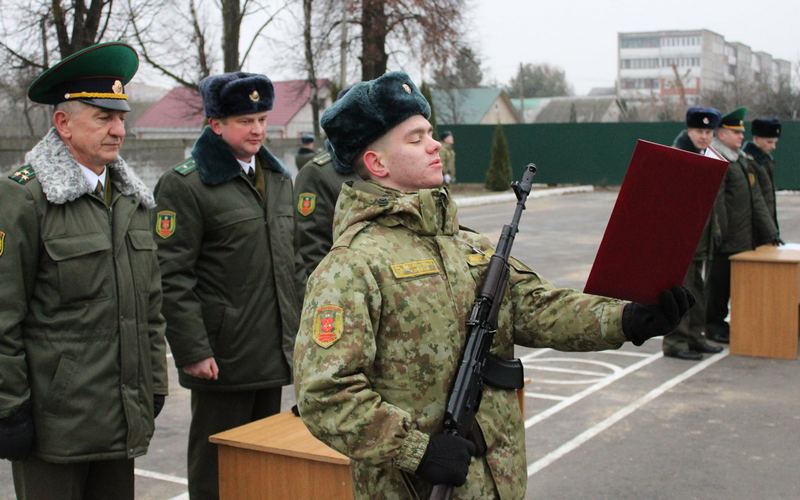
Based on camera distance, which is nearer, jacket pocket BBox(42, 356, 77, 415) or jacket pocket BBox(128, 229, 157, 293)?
jacket pocket BBox(42, 356, 77, 415)

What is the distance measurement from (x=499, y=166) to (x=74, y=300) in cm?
2958

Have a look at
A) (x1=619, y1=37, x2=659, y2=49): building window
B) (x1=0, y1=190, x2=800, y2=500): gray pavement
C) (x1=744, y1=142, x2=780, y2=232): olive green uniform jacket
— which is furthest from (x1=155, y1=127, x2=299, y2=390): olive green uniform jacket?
(x1=619, y1=37, x2=659, y2=49): building window

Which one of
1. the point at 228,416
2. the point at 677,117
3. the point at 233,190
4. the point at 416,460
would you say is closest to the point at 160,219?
the point at 233,190

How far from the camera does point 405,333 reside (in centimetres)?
259

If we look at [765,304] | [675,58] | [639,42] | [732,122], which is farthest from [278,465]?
[639,42]

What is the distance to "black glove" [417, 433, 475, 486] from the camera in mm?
2375

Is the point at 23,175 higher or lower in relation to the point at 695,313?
higher

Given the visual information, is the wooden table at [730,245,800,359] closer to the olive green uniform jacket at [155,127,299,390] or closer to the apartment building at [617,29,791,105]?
the olive green uniform jacket at [155,127,299,390]

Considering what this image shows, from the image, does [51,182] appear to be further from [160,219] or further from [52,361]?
[160,219]

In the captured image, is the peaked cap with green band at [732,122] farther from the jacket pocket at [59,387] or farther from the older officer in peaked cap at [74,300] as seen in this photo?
the jacket pocket at [59,387]

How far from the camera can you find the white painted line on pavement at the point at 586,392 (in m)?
7.02

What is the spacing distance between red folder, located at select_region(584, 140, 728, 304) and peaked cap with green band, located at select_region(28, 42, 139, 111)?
1.80 meters

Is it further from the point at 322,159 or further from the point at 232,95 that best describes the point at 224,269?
the point at 322,159

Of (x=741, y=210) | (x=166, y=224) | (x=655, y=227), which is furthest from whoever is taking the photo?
(x=741, y=210)
